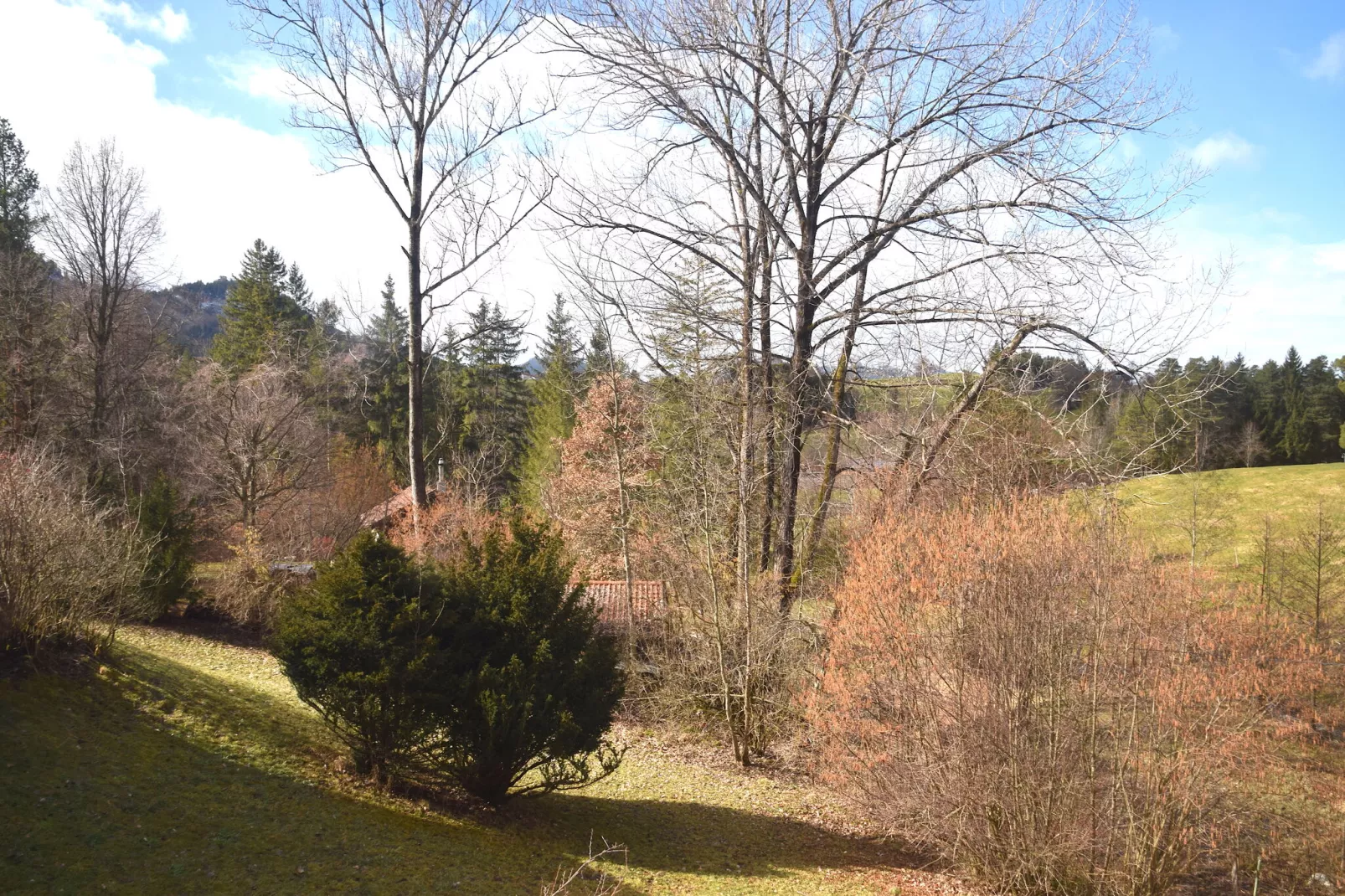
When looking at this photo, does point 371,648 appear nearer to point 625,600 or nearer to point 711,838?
point 711,838

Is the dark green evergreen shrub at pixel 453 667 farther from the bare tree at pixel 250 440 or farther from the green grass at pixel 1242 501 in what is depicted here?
the green grass at pixel 1242 501

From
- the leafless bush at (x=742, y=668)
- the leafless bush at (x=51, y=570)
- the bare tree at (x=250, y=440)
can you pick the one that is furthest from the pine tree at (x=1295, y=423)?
the leafless bush at (x=51, y=570)

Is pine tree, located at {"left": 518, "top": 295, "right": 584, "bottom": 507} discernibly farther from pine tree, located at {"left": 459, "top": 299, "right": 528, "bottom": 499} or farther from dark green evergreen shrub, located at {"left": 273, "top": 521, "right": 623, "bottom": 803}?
dark green evergreen shrub, located at {"left": 273, "top": 521, "right": 623, "bottom": 803}

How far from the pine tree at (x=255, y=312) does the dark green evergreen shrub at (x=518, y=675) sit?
3060 cm

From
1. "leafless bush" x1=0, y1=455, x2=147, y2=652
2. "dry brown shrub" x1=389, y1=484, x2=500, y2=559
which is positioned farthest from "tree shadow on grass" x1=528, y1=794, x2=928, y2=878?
"dry brown shrub" x1=389, y1=484, x2=500, y2=559

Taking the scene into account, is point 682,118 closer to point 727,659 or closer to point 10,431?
point 727,659

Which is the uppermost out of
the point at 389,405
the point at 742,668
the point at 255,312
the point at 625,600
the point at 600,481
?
the point at 255,312

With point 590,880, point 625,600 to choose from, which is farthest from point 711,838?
point 625,600

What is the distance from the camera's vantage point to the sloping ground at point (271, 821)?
5160 mm

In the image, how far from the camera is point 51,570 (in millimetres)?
7102

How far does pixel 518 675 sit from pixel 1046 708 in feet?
16.0

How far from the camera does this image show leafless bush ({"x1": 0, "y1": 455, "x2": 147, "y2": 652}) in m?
6.89

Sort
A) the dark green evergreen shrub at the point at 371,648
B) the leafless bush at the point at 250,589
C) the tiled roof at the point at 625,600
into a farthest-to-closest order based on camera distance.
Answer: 1. the leafless bush at the point at 250,589
2. the tiled roof at the point at 625,600
3. the dark green evergreen shrub at the point at 371,648

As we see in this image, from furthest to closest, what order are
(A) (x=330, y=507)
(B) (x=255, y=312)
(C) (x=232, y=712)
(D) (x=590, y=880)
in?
1. (B) (x=255, y=312)
2. (A) (x=330, y=507)
3. (C) (x=232, y=712)
4. (D) (x=590, y=880)
